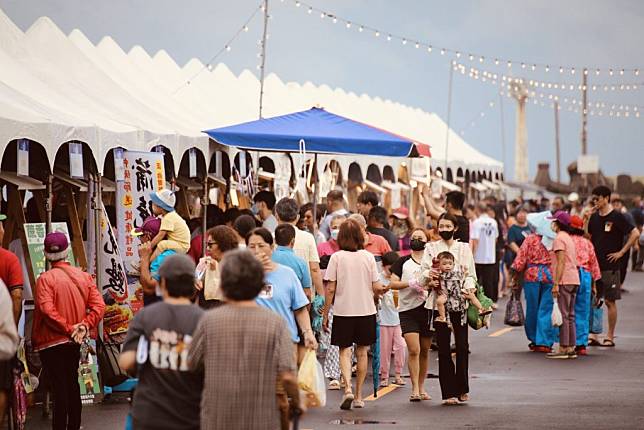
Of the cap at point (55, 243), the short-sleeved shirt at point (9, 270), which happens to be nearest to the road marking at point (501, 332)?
the cap at point (55, 243)

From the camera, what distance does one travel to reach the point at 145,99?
1897 cm

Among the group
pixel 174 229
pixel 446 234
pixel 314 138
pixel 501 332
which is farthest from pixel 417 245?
pixel 501 332

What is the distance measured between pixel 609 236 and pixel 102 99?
23.4 feet

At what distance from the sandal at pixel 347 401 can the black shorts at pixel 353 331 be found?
0.46 meters

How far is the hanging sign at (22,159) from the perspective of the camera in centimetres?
1218

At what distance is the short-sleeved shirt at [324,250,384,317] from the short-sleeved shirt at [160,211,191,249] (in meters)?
1.39

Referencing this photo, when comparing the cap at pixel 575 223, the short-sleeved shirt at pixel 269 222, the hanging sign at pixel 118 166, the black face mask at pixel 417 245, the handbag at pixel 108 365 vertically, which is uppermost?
the hanging sign at pixel 118 166

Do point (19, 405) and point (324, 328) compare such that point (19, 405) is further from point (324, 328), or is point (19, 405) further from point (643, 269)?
point (643, 269)

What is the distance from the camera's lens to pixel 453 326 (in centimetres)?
1275

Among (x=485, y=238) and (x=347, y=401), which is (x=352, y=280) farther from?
(x=485, y=238)

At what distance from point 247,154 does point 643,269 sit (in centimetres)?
2308

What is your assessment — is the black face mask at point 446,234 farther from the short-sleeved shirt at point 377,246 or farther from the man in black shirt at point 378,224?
the man in black shirt at point 378,224

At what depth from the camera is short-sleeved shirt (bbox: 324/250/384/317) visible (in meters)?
12.2

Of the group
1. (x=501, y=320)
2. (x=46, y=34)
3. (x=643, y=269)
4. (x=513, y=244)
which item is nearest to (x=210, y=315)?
(x=46, y=34)
